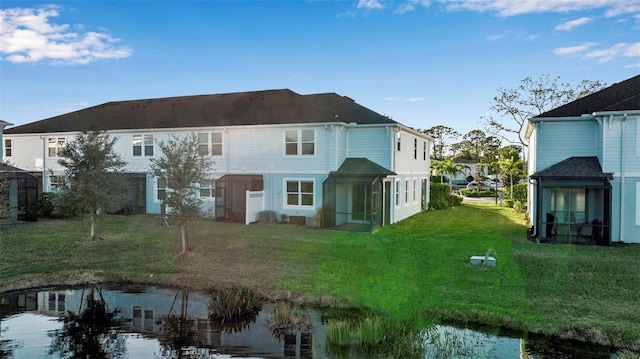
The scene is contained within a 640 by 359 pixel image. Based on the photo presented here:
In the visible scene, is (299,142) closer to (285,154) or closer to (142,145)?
(285,154)

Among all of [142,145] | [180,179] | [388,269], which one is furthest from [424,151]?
[180,179]

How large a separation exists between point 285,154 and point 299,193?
2.21 m

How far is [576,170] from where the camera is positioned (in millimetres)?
17391

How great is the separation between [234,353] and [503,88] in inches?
1698

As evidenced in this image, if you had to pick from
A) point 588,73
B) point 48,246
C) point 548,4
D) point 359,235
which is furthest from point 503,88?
point 48,246

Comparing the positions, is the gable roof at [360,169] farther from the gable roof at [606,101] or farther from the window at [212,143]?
the gable roof at [606,101]

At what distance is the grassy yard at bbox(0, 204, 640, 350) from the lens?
908 cm

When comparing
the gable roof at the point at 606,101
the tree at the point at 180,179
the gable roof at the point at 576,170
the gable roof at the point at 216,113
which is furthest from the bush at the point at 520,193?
the tree at the point at 180,179

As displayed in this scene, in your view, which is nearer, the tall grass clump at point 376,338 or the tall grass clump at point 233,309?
the tall grass clump at point 376,338

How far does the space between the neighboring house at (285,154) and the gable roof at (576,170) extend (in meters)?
6.73

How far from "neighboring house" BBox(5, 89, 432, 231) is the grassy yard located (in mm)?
2651

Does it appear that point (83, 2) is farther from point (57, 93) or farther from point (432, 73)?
point (432, 73)

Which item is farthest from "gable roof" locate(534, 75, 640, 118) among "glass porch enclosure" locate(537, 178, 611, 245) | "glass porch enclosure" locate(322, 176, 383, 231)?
"glass porch enclosure" locate(322, 176, 383, 231)

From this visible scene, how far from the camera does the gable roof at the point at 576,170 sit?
16844 mm
